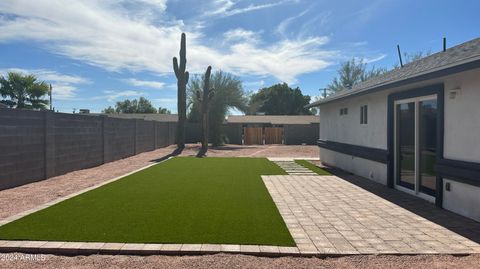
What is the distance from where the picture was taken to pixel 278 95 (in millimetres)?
66188

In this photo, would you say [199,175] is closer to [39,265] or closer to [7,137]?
[7,137]

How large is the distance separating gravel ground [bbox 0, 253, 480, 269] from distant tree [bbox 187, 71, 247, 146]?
27.8 meters

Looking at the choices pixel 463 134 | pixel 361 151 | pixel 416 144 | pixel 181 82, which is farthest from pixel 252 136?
pixel 463 134

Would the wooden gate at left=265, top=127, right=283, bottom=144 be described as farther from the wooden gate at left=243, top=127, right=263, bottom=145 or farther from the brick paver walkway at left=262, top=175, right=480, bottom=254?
the brick paver walkway at left=262, top=175, right=480, bottom=254

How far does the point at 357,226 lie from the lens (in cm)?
604

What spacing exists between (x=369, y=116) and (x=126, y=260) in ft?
29.8

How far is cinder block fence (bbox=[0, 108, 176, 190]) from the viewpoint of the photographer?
9.08 metres

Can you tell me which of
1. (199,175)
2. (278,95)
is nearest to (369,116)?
(199,175)

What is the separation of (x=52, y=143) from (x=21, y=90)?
33230 millimetres

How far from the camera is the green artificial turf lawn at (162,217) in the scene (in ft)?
17.3

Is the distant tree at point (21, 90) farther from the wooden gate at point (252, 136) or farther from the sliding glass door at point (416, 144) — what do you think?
the sliding glass door at point (416, 144)

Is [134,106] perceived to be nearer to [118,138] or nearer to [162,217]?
[118,138]

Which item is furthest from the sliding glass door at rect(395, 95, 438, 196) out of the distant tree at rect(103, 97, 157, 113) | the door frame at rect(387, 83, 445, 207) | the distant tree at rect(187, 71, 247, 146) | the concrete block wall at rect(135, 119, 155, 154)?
the distant tree at rect(103, 97, 157, 113)

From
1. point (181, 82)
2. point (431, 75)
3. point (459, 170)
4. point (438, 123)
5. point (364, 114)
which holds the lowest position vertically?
point (459, 170)
